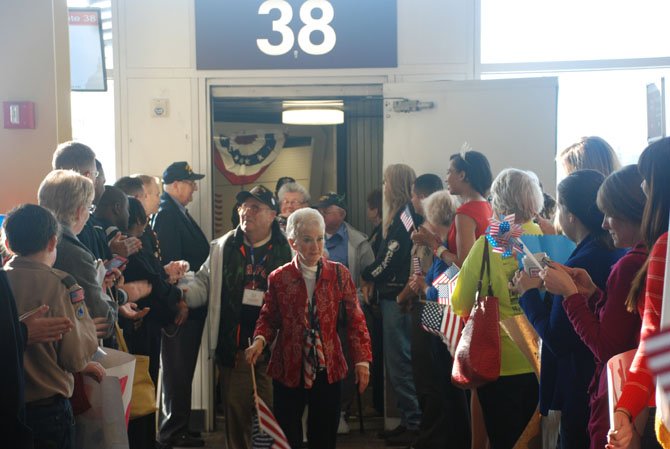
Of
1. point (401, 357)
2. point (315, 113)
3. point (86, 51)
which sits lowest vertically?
point (401, 357)

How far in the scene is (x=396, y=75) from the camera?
6.82 m

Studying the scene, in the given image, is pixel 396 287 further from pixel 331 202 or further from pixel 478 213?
pixel 478 213

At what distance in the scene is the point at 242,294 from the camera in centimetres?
529

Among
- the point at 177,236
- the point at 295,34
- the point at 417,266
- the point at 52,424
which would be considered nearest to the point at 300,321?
the point at 417,266

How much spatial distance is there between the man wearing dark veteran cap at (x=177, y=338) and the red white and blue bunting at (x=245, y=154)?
8.15 feet

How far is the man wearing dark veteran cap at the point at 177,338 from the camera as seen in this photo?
6.19 meters

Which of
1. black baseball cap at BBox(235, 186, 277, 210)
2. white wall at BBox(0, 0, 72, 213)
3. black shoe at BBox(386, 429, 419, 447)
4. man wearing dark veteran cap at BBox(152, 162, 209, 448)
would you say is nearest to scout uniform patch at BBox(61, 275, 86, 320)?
white wall at BBox(0, 0, 72, 213)

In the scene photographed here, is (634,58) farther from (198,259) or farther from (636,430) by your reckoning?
(636,430)

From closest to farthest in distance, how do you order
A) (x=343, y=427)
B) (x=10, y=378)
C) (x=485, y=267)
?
(x=10, y=378)
(x=485, y=267)
(x=343, y=427)

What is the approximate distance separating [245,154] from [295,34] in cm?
247

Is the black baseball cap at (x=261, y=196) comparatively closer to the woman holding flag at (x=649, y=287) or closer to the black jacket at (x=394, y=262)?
the black jacket at (x=394, y=262)

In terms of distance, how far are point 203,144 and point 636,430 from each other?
16.2ft

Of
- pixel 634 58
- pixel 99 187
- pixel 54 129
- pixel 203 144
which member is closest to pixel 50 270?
pixel 99 187

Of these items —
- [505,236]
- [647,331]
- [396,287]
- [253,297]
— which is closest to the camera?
[647,331]
